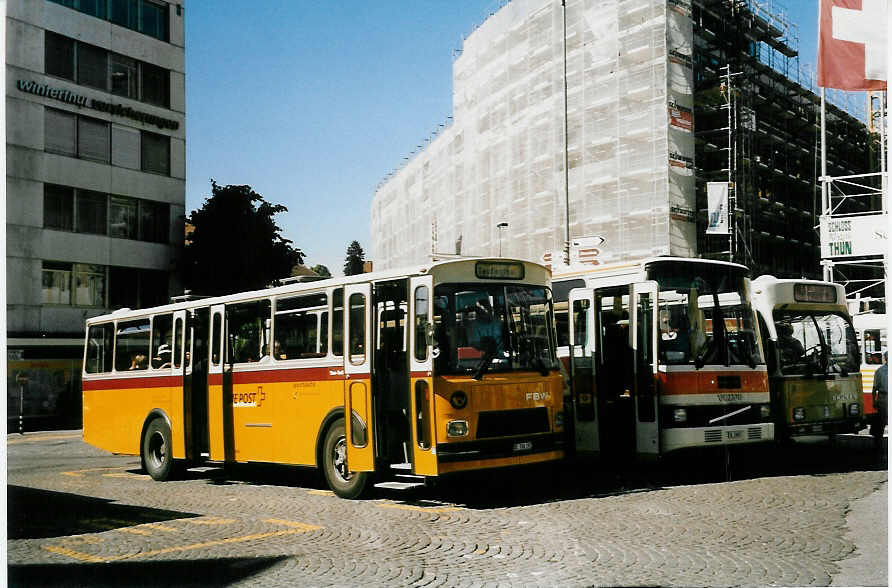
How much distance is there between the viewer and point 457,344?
10.4 m

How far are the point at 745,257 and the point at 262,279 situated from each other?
18767 millimetres

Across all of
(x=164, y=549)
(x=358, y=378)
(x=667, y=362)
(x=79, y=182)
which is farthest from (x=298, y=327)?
(x=79, y=182)

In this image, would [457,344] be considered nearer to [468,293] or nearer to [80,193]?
[468,293]

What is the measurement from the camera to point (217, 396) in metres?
13.4

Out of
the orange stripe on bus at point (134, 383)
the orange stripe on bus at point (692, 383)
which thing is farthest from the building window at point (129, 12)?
the orange stripe on bus at point (692, 383)

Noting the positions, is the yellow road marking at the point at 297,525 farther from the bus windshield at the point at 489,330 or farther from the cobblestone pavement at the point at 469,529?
the bus windshield at the point at 489,330

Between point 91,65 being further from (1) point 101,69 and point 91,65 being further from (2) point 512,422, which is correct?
(2) point 512,422

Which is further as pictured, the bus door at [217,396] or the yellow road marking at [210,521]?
the bus door at [217,396]

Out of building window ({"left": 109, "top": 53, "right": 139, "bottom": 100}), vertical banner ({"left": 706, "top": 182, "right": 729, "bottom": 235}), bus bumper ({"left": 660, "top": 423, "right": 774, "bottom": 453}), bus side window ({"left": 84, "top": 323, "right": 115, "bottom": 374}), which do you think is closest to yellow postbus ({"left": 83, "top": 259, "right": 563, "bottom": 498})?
bus bumper ({"left": 660, "top": 423, "right": 774, "bottom": 453})

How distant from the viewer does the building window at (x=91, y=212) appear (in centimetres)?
2541

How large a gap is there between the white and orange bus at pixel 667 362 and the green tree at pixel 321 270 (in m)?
3.51

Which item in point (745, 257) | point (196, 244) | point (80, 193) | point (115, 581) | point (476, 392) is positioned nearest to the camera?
point (115, 581)

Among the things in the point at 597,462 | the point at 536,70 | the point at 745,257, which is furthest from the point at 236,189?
the point at 536,70

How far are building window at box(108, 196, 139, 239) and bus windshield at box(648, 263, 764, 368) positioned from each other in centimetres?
1587
